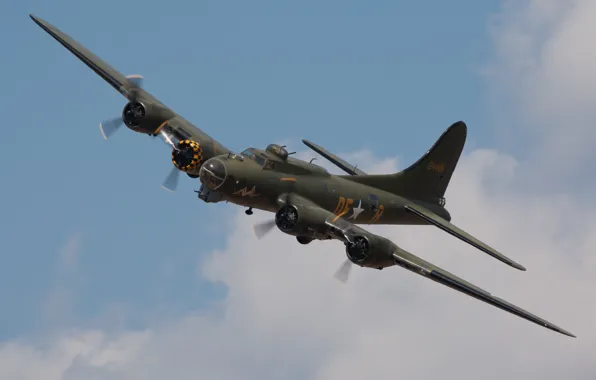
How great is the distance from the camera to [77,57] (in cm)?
5584

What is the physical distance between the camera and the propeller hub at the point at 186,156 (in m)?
49.1

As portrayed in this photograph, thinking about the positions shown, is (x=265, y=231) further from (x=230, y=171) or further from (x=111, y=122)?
(x=111, y=122)

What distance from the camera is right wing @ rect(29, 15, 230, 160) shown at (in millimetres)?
50691

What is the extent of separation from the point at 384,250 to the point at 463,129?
12118mm

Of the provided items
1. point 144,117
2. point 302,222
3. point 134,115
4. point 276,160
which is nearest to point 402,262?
point 302,222

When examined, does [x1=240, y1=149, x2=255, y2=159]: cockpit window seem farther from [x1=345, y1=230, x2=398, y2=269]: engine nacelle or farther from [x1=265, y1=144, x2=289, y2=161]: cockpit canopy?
[x1=345, y1=230, x2=398, y2=269]: engine nacelle

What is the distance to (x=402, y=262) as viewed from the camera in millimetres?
45781

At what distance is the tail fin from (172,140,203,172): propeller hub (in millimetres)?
9565

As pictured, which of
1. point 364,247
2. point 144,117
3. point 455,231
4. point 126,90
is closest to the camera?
point 364,247

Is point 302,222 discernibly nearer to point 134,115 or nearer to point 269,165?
point 269,165

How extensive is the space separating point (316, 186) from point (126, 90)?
11283 millimetres

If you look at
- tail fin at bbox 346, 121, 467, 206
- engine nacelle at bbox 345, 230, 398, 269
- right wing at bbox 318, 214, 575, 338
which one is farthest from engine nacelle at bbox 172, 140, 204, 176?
tail fin at bbox 346, 121, 467, 206

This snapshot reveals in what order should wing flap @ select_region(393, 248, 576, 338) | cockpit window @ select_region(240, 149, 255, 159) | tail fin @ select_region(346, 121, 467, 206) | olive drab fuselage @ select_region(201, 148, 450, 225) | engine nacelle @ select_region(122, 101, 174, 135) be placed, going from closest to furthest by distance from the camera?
wing flap @ select_region(393, 248, 576, 338), olive drab fuselage @ select_region(201, 148, 450, 225), cockpit window @ select_region(240, 149, 255, 159), engine nacelle @ select_region(122, 101, 174, 135), tail fin @ select_region(346, 121, 467, 206)

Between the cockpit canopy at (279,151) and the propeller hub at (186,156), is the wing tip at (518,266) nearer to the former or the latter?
the cockpit canopy at (279,151)
